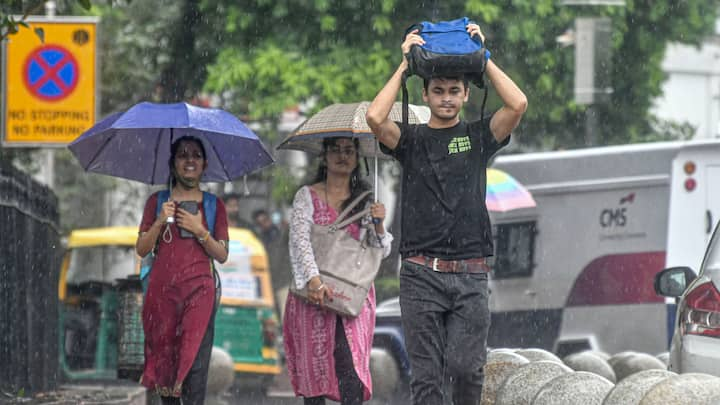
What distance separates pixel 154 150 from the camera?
31.6 ft

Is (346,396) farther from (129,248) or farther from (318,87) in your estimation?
(318,87)

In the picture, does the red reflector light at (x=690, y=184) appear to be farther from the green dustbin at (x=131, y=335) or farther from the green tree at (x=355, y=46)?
the green dustbin at (x=131, y=335)

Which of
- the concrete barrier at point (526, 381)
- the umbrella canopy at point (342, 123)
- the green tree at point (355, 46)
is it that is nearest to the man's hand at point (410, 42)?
the umbrella canopy at point (342, 123)

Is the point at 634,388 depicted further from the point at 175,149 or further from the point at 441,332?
the point at 175,149

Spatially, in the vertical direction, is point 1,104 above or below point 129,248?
above

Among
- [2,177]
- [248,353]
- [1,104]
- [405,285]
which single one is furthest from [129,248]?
[405,285]

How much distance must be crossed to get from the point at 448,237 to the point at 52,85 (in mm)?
8015

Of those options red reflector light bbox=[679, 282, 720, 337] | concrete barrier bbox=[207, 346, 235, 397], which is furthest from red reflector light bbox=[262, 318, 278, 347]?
red reflector light bbox=[679, 282, 720, 337]

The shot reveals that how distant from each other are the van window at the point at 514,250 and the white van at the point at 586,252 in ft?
0.04

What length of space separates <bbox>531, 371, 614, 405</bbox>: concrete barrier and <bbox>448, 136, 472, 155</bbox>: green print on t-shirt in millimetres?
2051

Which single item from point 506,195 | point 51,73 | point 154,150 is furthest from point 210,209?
point 506,195

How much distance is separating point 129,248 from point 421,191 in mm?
12474

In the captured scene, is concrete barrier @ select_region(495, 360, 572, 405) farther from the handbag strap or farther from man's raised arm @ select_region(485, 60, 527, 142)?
man's raised arm @ select_region(485, 60, 527, 142)

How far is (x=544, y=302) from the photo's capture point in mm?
17000
